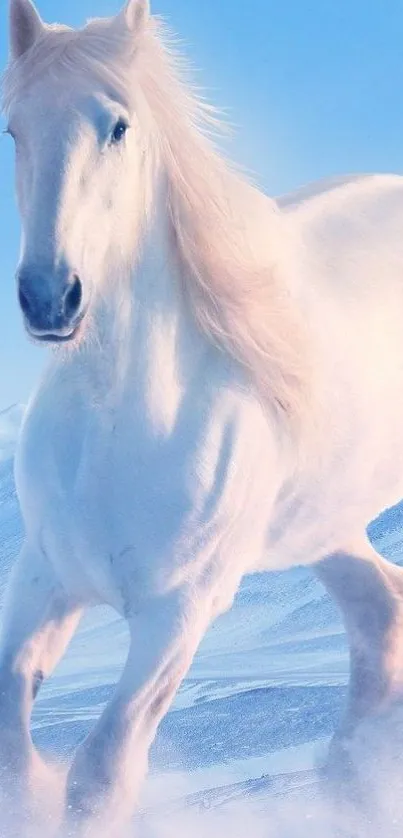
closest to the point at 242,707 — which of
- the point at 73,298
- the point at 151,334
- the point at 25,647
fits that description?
the point at 25,647

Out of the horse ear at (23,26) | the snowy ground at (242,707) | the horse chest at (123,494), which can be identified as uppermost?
the horse ear at (23,26)

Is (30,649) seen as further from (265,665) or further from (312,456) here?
(265,665)

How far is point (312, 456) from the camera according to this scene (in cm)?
248

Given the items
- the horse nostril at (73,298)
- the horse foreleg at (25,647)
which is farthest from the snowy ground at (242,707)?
the horse nostril at (73,298)

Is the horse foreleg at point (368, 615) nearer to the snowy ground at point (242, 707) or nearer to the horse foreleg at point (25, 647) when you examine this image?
the snowy ground at point (242, 707)

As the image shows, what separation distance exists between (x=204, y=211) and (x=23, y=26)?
0.46 m

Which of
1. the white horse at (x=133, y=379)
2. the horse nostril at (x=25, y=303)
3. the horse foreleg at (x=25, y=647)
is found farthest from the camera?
the horse foreleg at (x=25, y=647)

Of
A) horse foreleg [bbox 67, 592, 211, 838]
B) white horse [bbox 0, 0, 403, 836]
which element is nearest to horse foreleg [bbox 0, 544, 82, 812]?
white horse [bbox 0, 0, 403, 836]

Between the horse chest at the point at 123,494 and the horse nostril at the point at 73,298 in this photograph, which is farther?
the horse chest at the point at 123,494

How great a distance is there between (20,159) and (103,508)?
2.01 feet

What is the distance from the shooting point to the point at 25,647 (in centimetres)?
212

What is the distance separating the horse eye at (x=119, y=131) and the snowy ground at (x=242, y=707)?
127 cm

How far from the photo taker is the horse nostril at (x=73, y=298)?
5.66 feet

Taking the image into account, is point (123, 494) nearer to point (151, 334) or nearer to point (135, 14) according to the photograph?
point (151, 334)
